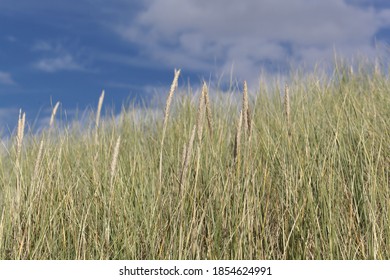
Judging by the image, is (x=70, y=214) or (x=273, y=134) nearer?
(x=70, y=214)

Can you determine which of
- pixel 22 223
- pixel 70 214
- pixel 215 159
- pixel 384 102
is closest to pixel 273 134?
pixel 215 159

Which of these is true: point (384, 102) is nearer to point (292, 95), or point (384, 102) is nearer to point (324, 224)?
point (292, 95)

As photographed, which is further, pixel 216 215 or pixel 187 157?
pixel 216 215

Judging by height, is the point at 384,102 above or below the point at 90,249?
above

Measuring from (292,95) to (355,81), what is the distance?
103 cm

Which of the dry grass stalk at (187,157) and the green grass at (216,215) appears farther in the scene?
the green grass at (216,215)

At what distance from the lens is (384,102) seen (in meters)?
4.62

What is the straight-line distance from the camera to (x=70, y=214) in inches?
110

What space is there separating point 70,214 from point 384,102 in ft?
10.7

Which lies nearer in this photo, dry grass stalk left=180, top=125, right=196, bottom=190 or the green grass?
dry grass stalk left=180, top=125, right=196, bottom=190
